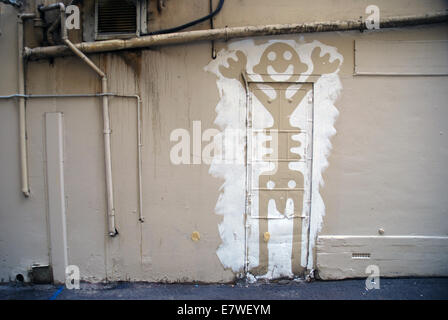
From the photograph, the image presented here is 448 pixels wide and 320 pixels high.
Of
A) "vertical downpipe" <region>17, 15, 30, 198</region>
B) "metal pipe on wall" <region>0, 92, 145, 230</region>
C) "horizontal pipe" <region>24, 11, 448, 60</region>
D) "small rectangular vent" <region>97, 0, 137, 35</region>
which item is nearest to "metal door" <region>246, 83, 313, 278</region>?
"horizontal pipe" <region>24, 11, 448, 60</region>

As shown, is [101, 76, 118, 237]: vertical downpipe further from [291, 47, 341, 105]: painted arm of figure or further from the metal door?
[291, 47, 341, 105]: painted arm of figure

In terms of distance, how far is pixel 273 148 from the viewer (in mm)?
4207

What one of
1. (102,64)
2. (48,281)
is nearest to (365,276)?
(48,281)

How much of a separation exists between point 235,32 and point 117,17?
1833mm

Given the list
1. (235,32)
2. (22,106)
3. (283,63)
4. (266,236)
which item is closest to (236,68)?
(235,32)

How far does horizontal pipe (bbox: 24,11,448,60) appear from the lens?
395cm

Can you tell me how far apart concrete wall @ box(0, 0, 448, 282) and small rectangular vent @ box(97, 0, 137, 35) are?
35 centimetres

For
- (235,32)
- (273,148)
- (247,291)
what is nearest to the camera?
(235,32)

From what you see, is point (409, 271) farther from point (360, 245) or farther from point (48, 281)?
point (48, 281)

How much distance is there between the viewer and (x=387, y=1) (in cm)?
410

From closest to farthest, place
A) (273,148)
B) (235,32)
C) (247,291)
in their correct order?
1. (235,32)
2. (247,291)
3. (273,148)

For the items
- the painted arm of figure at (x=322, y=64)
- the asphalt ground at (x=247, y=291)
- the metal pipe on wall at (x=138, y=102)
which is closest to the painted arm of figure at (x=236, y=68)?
the painted arm of figure at (x=322, y=64)

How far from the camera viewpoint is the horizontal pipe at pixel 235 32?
3945 mm

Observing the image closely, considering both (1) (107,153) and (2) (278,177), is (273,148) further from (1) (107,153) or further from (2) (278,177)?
(1) (107,153)
